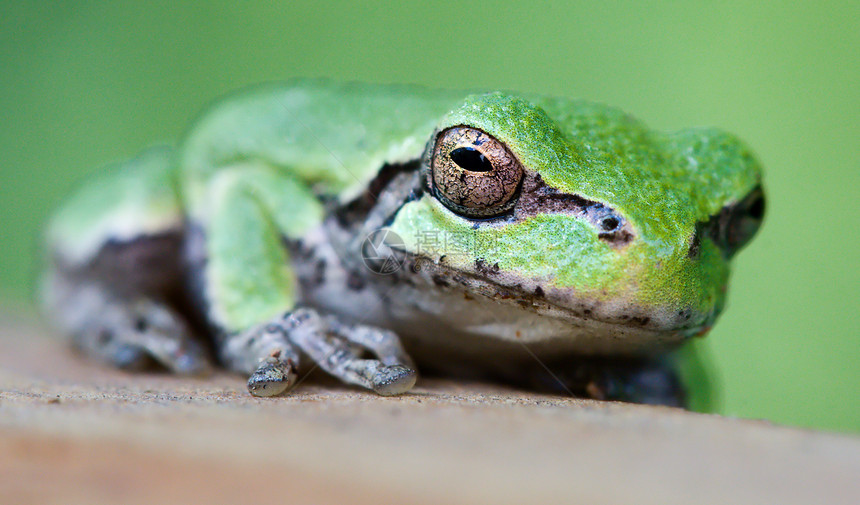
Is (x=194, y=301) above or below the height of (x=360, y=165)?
below

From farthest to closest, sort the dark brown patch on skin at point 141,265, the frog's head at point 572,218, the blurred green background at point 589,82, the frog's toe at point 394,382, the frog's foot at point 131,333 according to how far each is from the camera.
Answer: the blurred green background at point 589,82 → the dark brown patch on skin at point 141,265 → the frog's foot at point 131,333 → the frog's toe at point 394,382 → the frog's head at point 572,218

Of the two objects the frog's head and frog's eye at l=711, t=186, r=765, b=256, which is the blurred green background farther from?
frog's eye at l=711, t=186, r=765, b=256

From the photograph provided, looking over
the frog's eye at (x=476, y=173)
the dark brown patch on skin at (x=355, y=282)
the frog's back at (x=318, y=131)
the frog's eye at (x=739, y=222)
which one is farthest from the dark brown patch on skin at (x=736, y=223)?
the dark brown patch on skin at (x=355, y=282)

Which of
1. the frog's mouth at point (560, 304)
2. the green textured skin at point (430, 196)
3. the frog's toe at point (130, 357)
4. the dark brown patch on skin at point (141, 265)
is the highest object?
the green textured skin at point (430, 196)

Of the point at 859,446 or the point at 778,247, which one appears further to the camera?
the point at 778,247

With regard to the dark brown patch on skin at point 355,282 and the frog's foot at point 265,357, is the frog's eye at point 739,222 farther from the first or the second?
the frog's foot at point 265,357

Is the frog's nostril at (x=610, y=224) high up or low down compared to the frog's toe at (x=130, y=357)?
up

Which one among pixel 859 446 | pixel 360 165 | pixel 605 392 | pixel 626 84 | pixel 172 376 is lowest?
pixel 172 376

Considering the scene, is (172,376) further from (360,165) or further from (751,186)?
(751,186)

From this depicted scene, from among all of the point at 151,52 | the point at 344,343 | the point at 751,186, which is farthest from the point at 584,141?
Result: the point at 151,52
